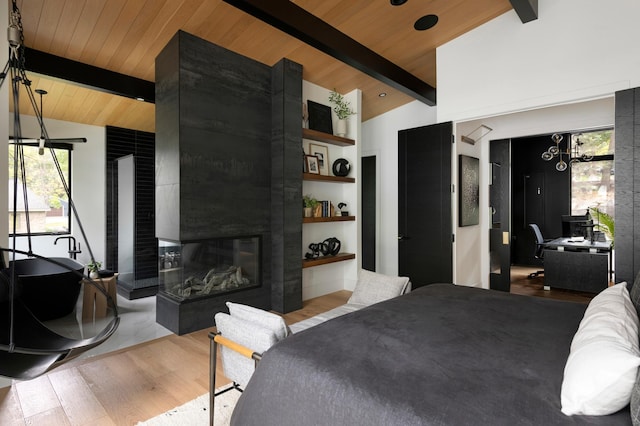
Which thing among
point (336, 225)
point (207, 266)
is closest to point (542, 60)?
point (336, 225)

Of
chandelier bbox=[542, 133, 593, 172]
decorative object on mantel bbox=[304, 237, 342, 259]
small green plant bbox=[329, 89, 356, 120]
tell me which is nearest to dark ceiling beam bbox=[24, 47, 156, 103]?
small green plant bbox=[329, 89, 356, 120]

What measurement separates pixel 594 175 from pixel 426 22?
5612 mm

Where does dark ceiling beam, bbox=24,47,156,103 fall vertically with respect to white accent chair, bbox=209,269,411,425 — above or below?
above

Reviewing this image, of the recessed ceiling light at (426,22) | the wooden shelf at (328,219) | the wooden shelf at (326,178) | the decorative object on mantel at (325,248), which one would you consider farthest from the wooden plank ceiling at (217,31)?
the decorative object on mantel at (325,248)

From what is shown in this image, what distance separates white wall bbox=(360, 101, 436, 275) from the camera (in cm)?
575

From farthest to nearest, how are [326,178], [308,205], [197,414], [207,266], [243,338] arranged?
1. [326,178]
2. [308,205]
3. [207,266]
4. [197,414]
5. [243,338]

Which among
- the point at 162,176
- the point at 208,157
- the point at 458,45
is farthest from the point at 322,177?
the point at 458,45

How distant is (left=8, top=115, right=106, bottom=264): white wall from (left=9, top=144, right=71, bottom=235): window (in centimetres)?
11

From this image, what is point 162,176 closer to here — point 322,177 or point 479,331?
point 322,177

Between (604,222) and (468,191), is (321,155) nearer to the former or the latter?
(468,191)

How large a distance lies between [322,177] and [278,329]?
3113mm

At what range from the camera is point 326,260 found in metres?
4.69

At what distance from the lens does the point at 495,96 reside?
389 centimetres

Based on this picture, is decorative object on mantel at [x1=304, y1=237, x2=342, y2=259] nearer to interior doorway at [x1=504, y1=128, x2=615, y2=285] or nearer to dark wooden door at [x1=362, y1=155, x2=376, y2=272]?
dark wooden door at [x1=362, y1=155, x2=376, y2=272]
